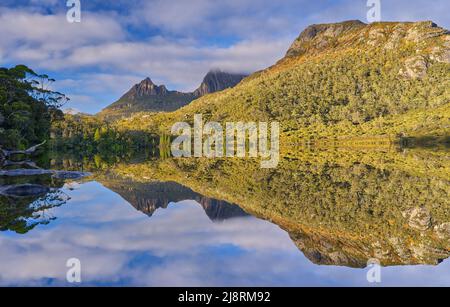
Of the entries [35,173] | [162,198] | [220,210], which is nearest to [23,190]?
[162,198]

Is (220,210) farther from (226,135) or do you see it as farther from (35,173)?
(226,135)

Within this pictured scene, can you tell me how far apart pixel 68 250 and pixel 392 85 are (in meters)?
180

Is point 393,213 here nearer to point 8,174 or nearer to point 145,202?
point 145,202

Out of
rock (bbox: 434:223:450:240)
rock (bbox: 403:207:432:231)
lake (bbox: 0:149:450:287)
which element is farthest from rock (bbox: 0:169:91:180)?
rock (bbox: 434:223:450:240)

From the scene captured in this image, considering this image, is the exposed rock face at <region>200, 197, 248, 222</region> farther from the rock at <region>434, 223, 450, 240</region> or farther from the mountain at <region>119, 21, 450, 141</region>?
the mountain at <region>119, 21, 450, 141</region>

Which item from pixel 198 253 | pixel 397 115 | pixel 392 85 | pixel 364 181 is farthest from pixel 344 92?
pixel 198 253

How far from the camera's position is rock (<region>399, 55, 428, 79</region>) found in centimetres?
17127

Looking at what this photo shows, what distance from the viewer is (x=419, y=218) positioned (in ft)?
51.4

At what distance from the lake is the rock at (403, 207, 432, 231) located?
48mm

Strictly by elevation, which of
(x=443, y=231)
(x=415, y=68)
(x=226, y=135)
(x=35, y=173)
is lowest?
(x=443, y=231)

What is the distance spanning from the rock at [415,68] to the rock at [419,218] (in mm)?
172757

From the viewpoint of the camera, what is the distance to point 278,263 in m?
10.0

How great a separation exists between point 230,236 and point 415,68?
184 metres

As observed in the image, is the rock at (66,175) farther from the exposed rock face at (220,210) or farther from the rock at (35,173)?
the exposed rock face at (220,210)
